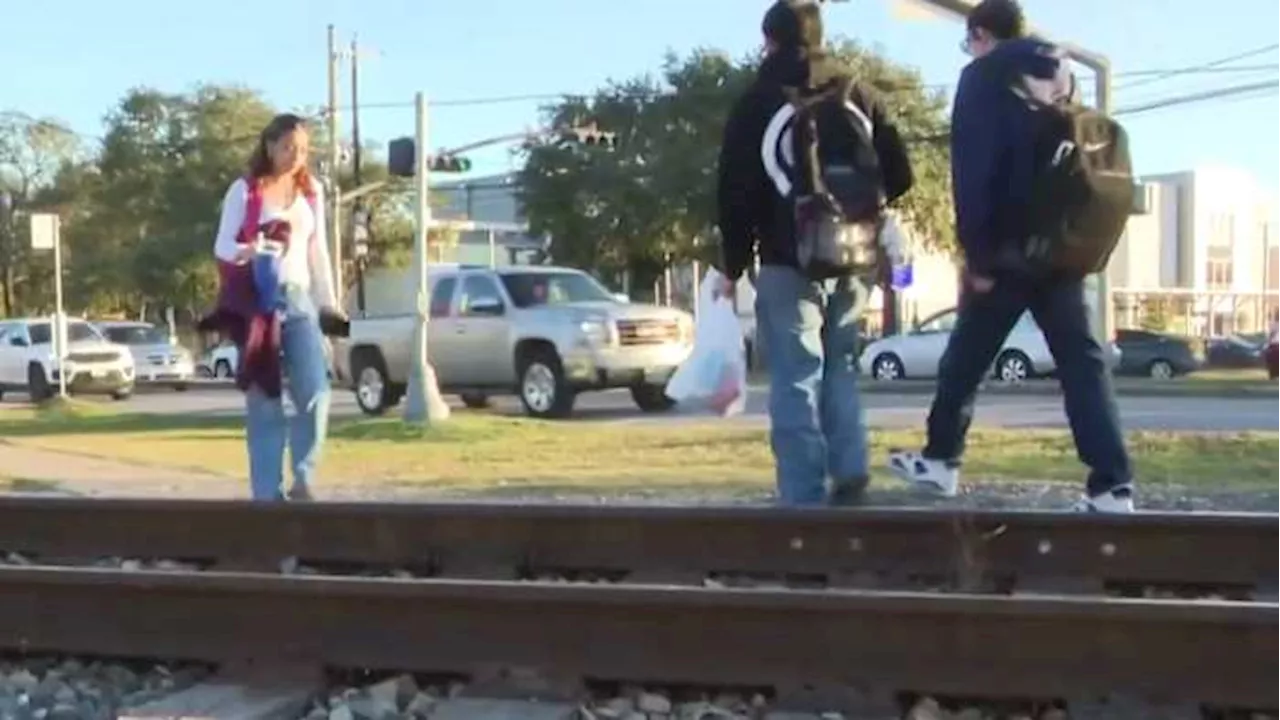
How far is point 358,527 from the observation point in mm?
6250

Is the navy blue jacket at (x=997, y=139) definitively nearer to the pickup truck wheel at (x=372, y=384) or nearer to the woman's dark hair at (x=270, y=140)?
the woman's dark hair at (x=270, y=140)

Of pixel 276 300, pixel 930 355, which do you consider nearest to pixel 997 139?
pixel 276 300

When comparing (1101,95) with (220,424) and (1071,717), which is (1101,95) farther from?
(1071,717)

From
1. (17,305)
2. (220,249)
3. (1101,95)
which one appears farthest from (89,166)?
(220,249)

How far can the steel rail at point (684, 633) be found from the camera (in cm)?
398

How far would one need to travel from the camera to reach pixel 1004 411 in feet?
63.3

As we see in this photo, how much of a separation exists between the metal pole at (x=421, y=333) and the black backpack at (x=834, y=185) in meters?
9.87

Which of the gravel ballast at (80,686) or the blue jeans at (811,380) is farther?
the blue jeans at (811,380)

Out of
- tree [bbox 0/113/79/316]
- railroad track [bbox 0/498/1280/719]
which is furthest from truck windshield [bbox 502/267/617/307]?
tree [bbox 0/113/79/316]

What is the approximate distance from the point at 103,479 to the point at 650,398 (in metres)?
9.86

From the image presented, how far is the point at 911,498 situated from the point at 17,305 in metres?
72.5

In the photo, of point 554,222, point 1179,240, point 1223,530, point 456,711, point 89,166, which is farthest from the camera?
point 1179,240

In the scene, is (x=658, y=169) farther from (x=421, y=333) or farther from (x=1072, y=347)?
(x=1072, y=347)

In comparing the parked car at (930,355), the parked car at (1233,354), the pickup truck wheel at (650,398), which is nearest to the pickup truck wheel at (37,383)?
the pickup truck wheel at (650,398)
